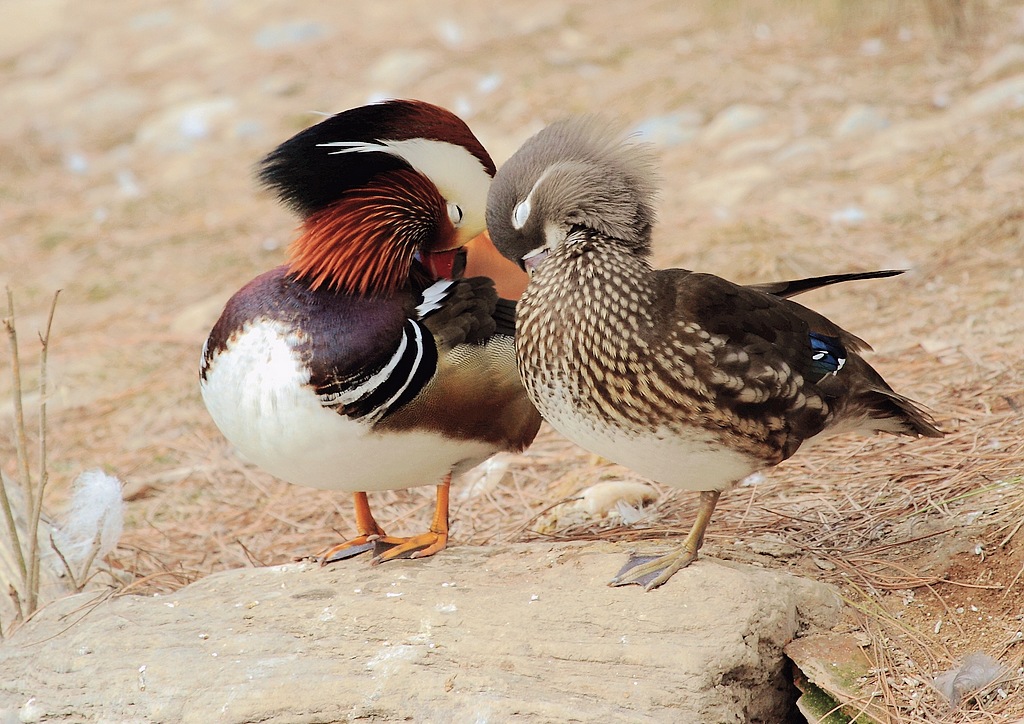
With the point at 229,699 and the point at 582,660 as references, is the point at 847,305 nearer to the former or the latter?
the point at 582,660

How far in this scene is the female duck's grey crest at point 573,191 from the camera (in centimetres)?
230

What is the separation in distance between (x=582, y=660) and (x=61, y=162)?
21.4 ft

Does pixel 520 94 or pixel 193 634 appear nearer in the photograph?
pixel 193 634

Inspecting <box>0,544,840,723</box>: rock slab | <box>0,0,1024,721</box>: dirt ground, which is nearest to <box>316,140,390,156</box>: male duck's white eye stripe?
<box>0,544,840,723</box>: rock slab

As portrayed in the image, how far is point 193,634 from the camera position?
2.40 m

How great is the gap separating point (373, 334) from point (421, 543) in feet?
1.70

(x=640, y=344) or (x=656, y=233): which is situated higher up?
(x=640, y=344)

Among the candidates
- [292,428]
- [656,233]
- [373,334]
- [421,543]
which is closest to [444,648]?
[421,543]

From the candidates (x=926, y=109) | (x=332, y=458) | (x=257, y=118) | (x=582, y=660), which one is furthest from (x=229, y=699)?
(x=257, y=118)

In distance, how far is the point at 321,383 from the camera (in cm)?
239

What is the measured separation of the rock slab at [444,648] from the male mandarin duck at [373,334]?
261 mm

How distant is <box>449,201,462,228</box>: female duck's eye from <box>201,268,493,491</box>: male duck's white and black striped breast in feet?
0.82

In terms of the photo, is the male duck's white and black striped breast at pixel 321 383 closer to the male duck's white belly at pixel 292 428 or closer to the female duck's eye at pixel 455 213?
the male duck's white belly at pixel 292 428

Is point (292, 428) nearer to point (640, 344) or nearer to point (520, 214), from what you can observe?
point (520, 214)
